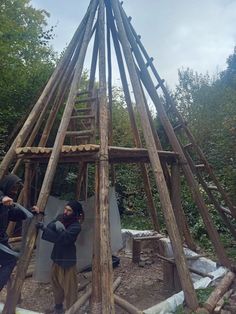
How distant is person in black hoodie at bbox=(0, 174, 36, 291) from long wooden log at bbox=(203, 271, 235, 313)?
2.49 meters

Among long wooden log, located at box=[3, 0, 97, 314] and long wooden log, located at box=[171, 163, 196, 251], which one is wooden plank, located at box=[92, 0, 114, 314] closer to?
long wooden log, located at box=[3, 0, 97, 314]

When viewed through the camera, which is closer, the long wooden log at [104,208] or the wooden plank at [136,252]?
the long wooden log at [104,208]

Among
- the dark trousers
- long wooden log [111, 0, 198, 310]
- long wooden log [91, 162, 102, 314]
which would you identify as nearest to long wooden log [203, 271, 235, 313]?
long wooden log [111, 0, 198, 310]

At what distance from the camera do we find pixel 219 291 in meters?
4.43

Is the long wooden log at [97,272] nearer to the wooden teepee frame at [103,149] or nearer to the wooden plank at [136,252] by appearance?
the wooden teepee frame at [103,149]

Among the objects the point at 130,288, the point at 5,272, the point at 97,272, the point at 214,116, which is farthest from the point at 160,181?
the point at 214,116

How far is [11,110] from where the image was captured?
8.47m

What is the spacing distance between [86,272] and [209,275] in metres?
2.40

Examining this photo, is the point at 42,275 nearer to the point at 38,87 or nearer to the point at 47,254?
the point at 47,254

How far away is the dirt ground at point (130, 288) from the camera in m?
4.99

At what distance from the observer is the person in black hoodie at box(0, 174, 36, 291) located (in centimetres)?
380

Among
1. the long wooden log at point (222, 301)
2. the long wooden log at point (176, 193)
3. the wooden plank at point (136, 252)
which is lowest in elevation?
the long wooden log at point (222, 301)

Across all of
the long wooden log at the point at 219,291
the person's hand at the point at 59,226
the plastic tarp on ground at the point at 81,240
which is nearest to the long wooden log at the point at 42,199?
the person's hand at the point at 59,226

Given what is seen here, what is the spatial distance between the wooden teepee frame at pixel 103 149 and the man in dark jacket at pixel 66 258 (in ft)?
0.92
